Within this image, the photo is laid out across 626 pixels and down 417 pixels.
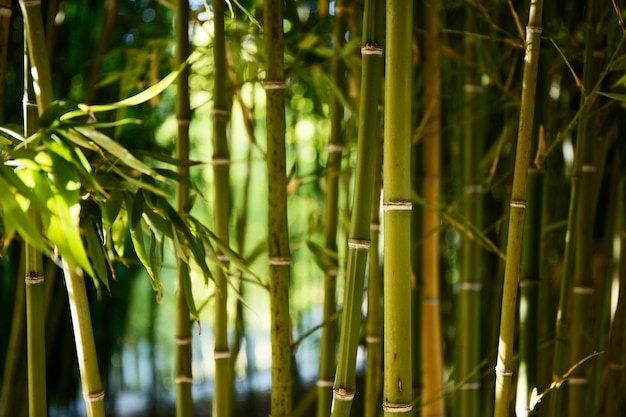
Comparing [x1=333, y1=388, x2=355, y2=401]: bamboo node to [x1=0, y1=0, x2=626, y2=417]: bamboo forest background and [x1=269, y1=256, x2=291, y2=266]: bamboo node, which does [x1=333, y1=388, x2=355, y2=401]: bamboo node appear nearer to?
[x1=0, y1=0, x2=626, y2=417]: bamboo forest background

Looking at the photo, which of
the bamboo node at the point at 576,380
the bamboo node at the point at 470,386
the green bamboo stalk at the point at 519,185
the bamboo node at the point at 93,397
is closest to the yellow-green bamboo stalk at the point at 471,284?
the bamboo node at the point at 470,386

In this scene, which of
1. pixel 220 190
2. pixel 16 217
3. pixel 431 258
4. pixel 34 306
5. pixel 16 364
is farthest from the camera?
pixel 16 364

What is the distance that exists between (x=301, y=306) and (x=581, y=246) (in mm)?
1401

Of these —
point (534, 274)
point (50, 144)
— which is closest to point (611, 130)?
point (534, 274)

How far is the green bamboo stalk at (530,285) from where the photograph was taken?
811mm

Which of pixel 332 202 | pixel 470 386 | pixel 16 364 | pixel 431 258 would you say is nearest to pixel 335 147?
pixel 332 202

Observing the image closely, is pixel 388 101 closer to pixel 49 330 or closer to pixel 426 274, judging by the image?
pixel 426 274

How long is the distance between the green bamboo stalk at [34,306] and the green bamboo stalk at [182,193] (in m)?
0.18

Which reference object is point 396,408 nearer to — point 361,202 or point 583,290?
point 361,202

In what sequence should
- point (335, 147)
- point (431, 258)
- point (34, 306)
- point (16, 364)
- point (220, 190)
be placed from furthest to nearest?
1. point (16, 364)
2. point (431, 258)
3. point (335, 147)
4. point (220, 190)
5. point (34, 306)

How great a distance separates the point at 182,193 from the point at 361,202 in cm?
32

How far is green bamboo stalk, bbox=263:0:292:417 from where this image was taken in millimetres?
767

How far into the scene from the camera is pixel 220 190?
85cm

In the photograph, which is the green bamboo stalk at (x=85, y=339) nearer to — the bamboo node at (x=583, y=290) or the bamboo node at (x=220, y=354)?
the bamboo node at (x=220, y=354)
